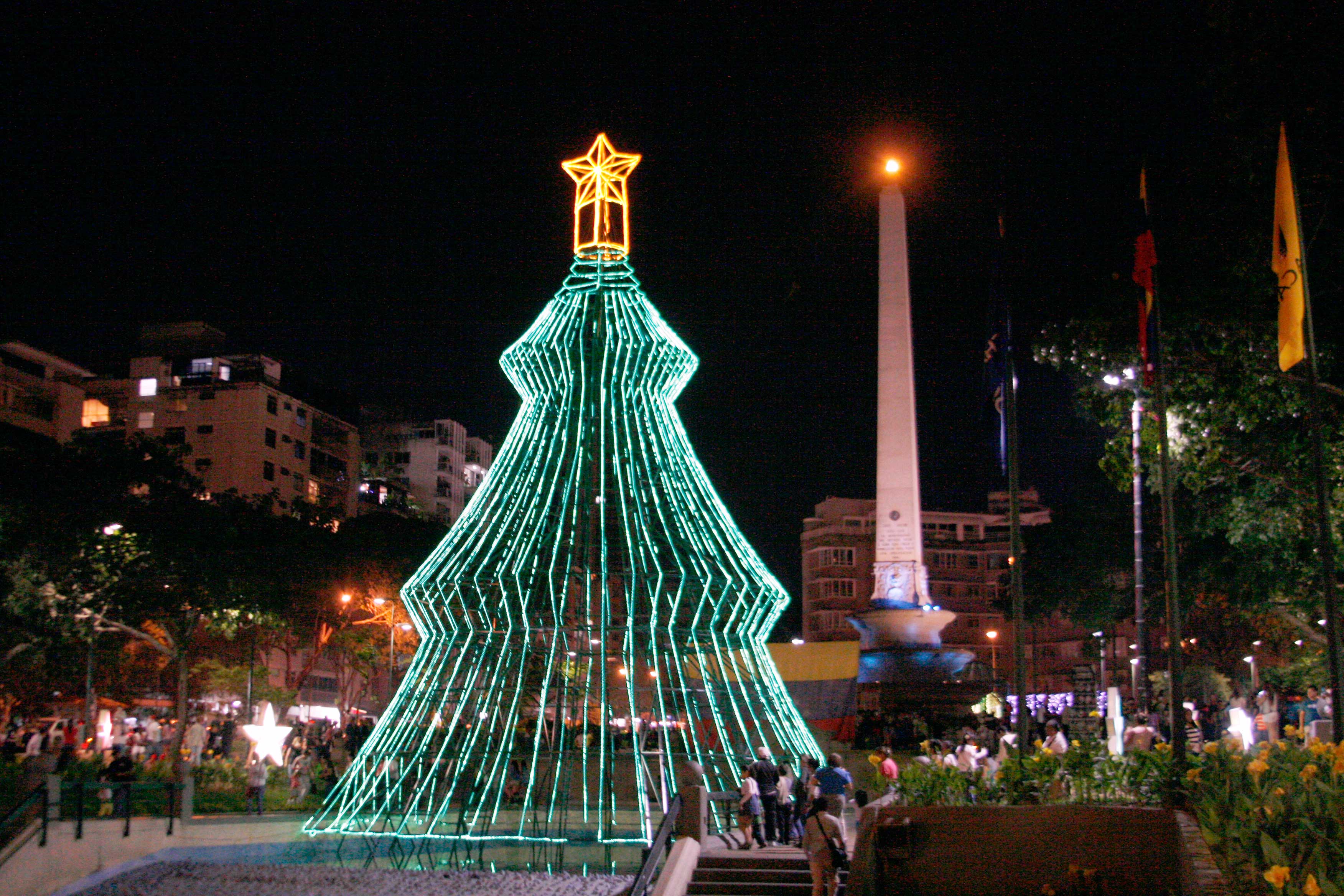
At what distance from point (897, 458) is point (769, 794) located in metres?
26.7

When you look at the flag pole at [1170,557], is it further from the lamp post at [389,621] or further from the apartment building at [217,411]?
the apartment building at [217,411]

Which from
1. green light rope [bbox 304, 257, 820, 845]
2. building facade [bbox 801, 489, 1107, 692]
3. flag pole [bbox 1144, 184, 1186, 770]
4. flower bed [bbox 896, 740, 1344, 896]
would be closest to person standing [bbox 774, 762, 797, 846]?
green light rope [bbox 304, 257, 820, 845]

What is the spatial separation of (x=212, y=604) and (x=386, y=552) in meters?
6.56

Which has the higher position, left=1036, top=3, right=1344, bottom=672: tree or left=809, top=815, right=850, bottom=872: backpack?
left=1036, top=3, right=1344, bottom=672: tree

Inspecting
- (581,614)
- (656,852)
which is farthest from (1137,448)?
(656,852)

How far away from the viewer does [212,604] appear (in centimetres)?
3516

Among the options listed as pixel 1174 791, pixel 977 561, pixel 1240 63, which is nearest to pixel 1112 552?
pixel 1240 63

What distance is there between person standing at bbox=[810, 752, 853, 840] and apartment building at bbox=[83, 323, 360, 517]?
58.3 meters

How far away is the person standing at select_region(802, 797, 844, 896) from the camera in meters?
13.0

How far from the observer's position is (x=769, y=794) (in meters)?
16.9

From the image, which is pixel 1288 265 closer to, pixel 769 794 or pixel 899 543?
pixel 769 794

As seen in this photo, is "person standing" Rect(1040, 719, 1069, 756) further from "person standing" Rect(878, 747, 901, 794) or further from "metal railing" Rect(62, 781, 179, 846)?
"metal railing" Rect(62, 781, 179, 846)

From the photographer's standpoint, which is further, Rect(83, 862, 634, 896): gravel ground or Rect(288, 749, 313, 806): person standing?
Rect(288, 749, 313, 806): person standing

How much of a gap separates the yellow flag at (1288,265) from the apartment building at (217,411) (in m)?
61.5
